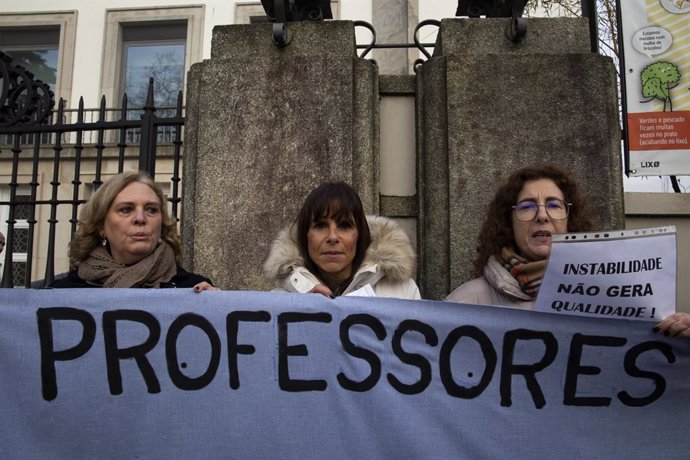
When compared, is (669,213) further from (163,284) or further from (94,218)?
(94,218)

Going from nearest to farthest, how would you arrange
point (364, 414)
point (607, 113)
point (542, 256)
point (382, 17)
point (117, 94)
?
1. point (364, 414)
2. point (542, 256)
3. point (607, 113)
4. point (382, 17)
5. point (117, 94)

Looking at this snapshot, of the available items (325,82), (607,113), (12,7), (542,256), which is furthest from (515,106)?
(12,7)

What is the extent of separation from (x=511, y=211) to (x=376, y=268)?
616mm

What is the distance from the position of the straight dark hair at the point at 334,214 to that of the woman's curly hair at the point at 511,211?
1.60ft

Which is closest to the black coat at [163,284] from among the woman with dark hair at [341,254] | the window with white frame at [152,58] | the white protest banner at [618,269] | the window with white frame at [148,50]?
the woman with dark hair at [341,254]

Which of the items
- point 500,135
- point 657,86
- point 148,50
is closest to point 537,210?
point 500,135

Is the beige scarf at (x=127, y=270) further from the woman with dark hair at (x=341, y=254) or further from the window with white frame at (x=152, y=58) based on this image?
the window with white frame at (x=152, y=58)

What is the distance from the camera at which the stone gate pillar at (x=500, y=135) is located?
332 cm

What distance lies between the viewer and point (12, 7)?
575 inches

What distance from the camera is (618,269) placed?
2025 millimetres

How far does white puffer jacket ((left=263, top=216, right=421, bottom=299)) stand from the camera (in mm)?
2498

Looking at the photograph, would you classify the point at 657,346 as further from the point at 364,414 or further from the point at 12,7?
the point at 12,7

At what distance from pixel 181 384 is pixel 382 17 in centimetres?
376

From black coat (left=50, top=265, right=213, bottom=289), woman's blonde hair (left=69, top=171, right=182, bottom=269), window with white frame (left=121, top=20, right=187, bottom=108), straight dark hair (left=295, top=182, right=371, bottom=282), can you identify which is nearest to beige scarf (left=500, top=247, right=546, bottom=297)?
straight dark hair (left=295, top=182, right=371, bottom=282)
